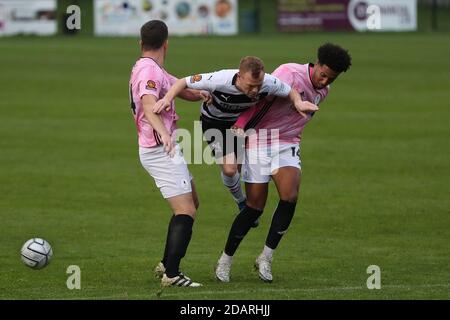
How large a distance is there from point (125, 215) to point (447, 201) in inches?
192

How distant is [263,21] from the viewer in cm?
5772

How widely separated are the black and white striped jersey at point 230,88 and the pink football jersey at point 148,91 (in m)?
0.27

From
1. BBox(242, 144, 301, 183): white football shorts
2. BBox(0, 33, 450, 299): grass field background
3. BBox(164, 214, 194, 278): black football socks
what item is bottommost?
BBox(0, 33, 450, 299): grass field background

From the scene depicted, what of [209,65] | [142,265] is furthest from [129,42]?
[142,265]

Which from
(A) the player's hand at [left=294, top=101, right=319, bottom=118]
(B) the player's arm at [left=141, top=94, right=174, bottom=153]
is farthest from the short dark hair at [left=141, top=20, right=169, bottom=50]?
(A) the player's hand at [left=294, top=101, right=319, bottom=118]

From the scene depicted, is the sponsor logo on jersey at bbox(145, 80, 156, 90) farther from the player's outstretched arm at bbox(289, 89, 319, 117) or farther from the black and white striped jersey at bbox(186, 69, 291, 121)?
the player's outstretched arm at bbox(289, 89, 319, 117)

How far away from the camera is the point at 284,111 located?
12.1 meters

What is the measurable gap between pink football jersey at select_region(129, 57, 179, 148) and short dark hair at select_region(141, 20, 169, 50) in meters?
0.14

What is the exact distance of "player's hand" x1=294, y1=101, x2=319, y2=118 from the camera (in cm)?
1126

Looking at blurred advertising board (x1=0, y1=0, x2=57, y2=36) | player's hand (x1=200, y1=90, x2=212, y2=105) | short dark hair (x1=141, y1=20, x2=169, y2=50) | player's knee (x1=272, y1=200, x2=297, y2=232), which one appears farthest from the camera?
blurred advertising board (x1=0, y1=0, x2=57, y2=36)

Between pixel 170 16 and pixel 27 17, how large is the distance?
604 centimetres

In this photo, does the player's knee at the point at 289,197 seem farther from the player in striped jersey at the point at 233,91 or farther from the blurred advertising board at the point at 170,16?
the blurred advertising board at the point at 170,16

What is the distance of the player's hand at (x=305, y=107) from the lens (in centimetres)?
1126

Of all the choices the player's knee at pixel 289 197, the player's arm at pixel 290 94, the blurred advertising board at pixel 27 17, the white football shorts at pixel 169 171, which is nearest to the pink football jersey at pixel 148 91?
the white football shorts at pixel 169 171
